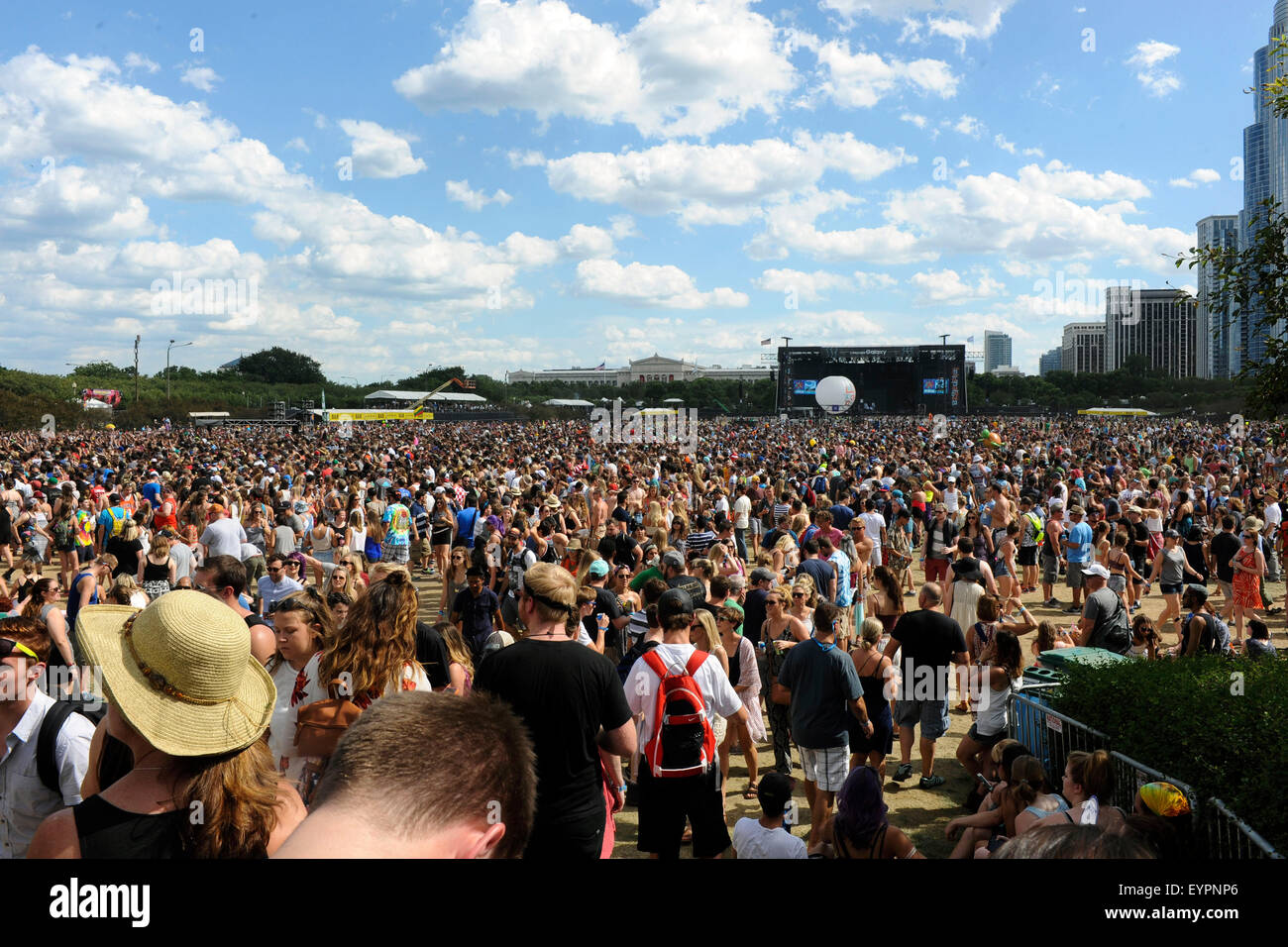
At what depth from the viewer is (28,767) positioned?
321cm

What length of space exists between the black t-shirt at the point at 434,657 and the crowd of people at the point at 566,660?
0.05 feet

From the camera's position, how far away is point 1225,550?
10.6m

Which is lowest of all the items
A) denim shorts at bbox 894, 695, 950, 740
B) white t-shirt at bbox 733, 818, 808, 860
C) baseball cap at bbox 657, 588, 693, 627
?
denim shorts at bbox 894, 695, 950, 740

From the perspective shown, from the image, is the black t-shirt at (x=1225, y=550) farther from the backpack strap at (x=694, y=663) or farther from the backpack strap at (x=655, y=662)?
the backpack strap at (x=655, y=662)

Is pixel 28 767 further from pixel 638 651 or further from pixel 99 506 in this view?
pixel 99 506

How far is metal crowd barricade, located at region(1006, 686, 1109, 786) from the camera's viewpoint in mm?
5281

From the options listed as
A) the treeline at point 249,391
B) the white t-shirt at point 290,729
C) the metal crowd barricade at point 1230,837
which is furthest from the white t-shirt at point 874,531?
the treeline at point 249,391

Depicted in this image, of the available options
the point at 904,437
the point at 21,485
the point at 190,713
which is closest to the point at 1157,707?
the point at 190,713

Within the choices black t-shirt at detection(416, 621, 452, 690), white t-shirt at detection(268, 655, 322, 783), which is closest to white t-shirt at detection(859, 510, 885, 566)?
black t-shirt at detection(416, 621, 452, 690)

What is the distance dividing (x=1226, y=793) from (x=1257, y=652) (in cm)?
308

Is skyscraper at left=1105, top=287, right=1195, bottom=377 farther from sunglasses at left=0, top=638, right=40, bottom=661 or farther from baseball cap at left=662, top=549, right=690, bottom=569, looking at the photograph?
sunglasses at left=0, top=638, right=40, bottom=661

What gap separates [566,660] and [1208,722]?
10.9 feet

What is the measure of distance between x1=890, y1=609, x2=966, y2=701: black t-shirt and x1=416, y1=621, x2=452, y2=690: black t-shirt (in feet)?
11.5
